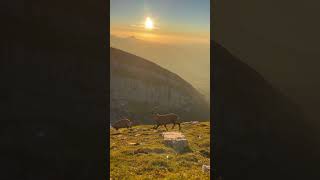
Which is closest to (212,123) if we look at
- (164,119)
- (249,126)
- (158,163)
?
(249,126)

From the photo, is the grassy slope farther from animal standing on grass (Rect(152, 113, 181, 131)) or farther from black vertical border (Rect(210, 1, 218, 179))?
animal standing on grass (Rect(152, 113, 181, 131))

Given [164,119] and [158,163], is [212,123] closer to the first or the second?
[158,163]

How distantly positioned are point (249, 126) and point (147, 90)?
8925 centimetres

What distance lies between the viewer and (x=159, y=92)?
97375mm

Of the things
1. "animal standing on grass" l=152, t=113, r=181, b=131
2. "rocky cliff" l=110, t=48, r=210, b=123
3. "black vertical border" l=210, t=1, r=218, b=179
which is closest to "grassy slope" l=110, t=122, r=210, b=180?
"black vertical border" l=210, t=1, r=218, b=179

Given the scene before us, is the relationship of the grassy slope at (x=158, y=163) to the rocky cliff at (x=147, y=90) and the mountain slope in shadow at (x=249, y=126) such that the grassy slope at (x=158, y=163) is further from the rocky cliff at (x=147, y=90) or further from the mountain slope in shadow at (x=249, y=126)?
the rocky cliff at (x=147, y=90)

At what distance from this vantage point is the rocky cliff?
3189 inches

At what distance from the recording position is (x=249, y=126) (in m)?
7.32

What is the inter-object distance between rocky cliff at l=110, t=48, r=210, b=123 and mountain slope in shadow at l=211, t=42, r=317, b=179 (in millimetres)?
67618

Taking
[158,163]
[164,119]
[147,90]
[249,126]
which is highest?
[147,90]

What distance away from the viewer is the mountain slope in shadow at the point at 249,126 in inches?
287
